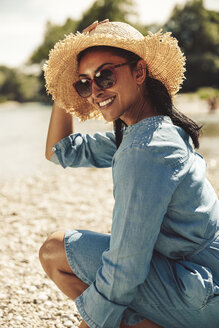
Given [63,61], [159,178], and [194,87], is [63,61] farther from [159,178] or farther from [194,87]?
[194,87]

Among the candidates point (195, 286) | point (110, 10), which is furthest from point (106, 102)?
point (110, 10)

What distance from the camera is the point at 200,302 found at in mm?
1646

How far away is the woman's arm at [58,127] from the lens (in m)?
2.50

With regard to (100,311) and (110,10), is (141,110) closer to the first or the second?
(100,311)

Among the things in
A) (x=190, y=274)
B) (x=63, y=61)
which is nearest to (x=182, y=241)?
(x=190, y=274)

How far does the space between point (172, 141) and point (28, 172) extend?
6.73 meters

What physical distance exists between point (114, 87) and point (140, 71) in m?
0.18

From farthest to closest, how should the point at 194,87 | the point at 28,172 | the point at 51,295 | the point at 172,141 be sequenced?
the point at 194,87
the point at 28,172
the point at 51,295
the point at 172,141

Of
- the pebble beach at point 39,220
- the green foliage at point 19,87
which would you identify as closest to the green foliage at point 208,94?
the pebble beach at point 39,220

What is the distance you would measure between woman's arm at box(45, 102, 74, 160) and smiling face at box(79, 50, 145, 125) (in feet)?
1.83

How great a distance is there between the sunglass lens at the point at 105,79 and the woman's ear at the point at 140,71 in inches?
6.2

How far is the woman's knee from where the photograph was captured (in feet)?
6.38

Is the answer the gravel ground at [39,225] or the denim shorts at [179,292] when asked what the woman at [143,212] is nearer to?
the denim shorts at [179,292]

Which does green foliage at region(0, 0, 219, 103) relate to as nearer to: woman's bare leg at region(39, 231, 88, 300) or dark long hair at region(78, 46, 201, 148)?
dark long hair at region(78, 46, 201, 148)
